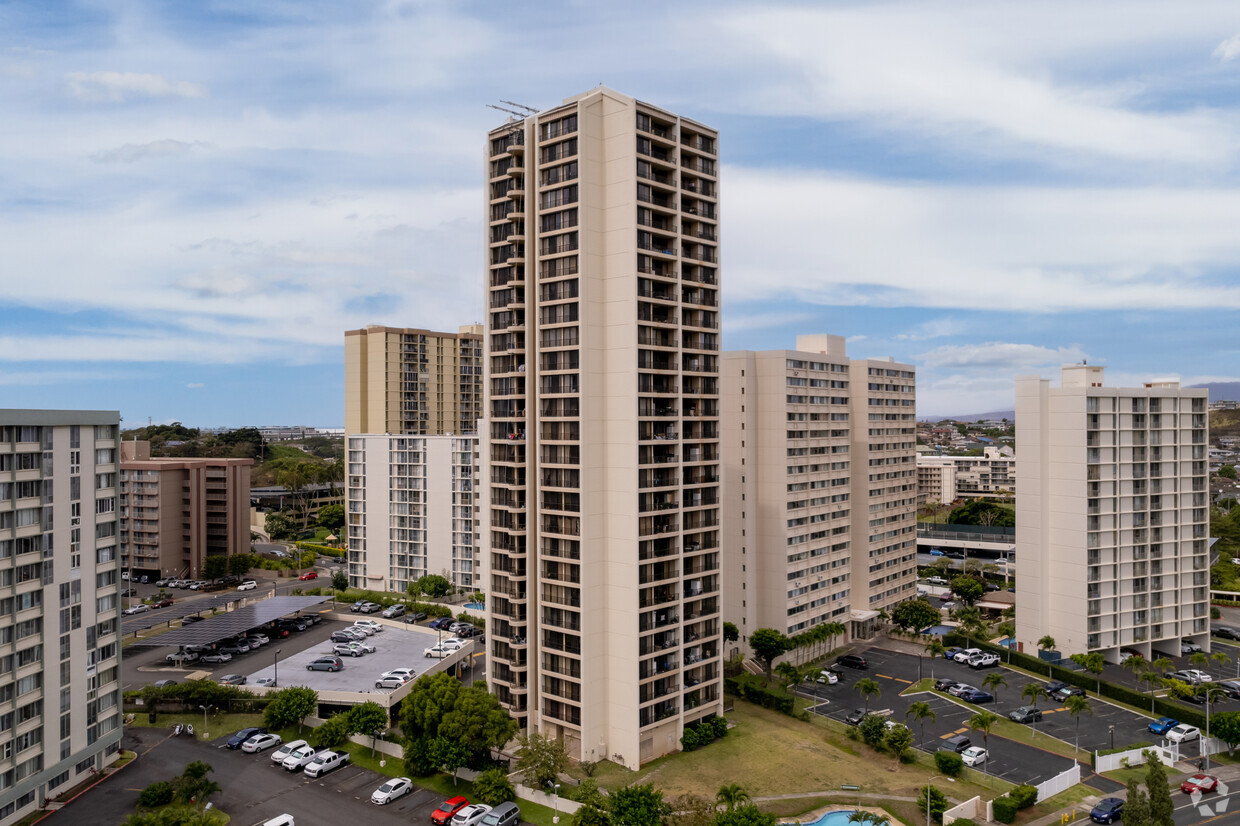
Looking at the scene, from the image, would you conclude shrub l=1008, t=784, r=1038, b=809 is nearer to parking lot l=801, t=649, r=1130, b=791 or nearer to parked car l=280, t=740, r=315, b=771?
parking lot l=801, t=649, r=1130, b=791

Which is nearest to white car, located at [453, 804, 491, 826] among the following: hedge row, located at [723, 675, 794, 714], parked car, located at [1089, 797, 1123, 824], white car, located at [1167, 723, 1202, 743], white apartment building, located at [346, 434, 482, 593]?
hedge row, located at [723, 675, 794, 714]

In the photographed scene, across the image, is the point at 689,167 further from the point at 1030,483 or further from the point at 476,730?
the point at 1030,483

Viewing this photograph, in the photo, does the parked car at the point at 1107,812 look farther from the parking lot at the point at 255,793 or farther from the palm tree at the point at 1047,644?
the parking lot at the point at 255,793

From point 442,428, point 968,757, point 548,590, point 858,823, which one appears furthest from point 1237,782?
point 442,428

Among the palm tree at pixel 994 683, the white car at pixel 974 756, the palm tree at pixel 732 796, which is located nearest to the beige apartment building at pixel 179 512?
the palm tree at pixel 732 796

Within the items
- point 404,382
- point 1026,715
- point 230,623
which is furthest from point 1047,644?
point 404,382

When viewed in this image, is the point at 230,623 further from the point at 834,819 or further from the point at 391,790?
the point at 834,819
